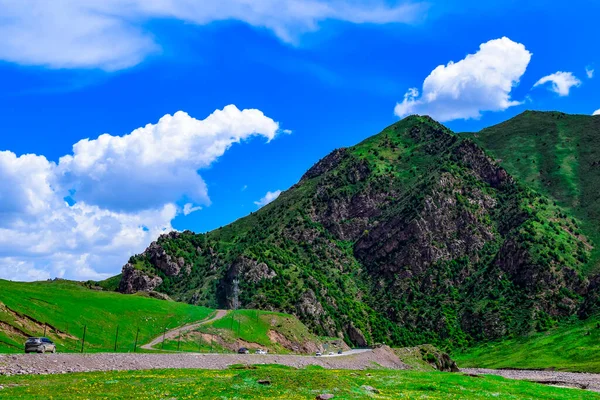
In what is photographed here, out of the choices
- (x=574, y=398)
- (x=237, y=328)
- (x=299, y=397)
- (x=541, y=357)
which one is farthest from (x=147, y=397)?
(x=541, y=357)

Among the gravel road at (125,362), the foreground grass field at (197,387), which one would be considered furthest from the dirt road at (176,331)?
the foreground grass field at (197,387)

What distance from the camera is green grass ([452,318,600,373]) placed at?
159875 millimetres

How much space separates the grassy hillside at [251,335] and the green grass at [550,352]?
57.7 m

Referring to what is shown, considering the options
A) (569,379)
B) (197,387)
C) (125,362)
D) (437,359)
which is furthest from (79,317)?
(569,379)

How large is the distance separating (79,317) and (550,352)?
472ft

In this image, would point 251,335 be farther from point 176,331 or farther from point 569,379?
point 569,379

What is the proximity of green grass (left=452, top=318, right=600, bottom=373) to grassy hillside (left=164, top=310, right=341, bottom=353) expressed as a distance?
57745 mm

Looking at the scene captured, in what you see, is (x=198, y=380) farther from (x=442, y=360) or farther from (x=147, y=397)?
(x=442, y=360)

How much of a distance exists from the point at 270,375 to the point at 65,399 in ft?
71.4

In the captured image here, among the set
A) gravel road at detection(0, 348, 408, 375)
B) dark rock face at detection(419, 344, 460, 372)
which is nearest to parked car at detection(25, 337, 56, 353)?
gravel road at detection(0, 348, 408, 375)

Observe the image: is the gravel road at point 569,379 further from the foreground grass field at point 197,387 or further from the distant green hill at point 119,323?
the foreground grass field at point 197,387

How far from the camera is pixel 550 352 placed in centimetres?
17288

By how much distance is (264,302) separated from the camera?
19900 centimetres

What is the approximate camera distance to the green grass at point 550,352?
525 ft
